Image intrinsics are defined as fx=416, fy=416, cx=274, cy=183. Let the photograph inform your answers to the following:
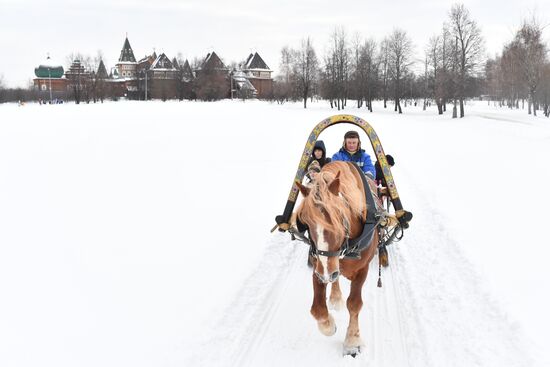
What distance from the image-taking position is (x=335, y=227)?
3730mm

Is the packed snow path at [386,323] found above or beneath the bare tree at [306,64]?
beneath

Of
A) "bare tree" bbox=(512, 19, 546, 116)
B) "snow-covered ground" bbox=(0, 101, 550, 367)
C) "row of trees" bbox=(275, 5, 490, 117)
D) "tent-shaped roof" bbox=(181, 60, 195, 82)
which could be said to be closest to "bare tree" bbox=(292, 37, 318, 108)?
"row of trees" bbox=(275, 5, 490, 117)

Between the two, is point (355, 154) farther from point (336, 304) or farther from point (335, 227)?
point (335, 227)

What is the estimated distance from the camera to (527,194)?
38.6 ft

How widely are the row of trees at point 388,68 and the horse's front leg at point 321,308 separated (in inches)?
1881

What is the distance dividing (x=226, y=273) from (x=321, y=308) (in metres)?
2.95

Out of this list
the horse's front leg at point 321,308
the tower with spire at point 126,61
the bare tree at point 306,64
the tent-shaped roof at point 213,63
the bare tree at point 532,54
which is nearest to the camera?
the horse's front leg at point 321,308

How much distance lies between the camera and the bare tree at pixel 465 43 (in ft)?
149

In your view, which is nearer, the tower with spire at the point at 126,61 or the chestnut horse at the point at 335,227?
the chestnut horse at the point at 335,227

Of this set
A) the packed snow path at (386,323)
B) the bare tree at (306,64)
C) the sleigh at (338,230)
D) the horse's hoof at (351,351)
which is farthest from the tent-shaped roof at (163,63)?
the horse's hoof at (351,351)

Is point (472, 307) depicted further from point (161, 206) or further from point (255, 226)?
point (161, 206)

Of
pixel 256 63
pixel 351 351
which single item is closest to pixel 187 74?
pixel 256 63

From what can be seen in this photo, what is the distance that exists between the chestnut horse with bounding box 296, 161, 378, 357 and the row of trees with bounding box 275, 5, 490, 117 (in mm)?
47415

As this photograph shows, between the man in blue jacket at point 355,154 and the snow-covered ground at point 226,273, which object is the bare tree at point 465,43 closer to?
the snow-covered ground at point 226,273
